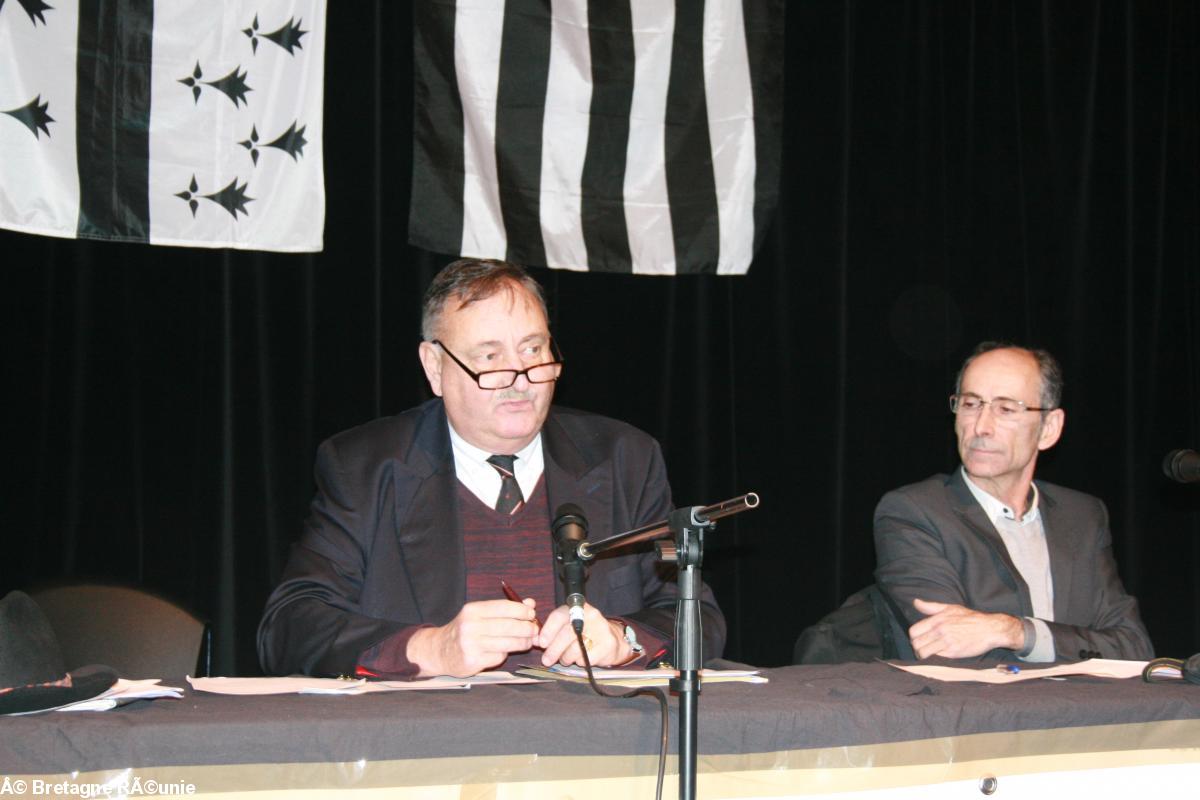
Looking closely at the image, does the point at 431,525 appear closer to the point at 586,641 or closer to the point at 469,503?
the point at 469,503

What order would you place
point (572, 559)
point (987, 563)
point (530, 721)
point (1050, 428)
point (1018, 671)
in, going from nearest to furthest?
point (530, 721)
point (572, 559)
point (1018, 671)
point (987, 563)
point (1050, 428)

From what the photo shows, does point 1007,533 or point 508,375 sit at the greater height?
point 508,375

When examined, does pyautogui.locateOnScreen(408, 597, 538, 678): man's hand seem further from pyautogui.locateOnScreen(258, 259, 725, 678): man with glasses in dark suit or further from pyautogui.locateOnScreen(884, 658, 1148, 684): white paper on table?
pyautogui.locateOnScreen(884, 658, 1148, 684): white paper on table

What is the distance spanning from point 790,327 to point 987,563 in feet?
6.72

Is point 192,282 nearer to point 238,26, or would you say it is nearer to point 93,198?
point 93,198

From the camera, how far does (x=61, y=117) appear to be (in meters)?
4.00

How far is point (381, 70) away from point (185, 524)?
6.12 ft

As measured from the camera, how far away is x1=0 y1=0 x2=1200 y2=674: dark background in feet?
14.1

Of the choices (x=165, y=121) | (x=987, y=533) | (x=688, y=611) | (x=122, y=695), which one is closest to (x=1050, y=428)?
(x=987, y=533)

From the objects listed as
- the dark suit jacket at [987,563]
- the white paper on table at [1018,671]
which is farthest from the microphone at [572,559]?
the dark suit jacket at [987,563]

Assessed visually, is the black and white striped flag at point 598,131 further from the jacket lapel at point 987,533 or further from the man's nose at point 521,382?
the man's nose at point 521,382

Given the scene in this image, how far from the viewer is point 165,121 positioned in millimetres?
4137

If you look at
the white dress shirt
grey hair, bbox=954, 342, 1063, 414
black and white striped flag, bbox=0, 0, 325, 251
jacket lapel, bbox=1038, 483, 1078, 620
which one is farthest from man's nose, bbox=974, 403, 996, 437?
black and white striped flag, bbox=0, 0, 325, 251

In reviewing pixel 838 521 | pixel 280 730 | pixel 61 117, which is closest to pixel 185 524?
pixel 61 117
